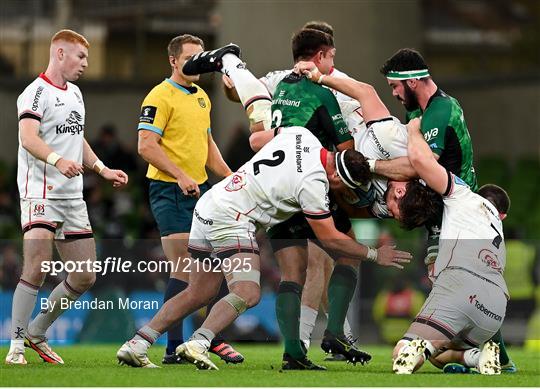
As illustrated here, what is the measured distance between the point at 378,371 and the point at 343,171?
4.43ft

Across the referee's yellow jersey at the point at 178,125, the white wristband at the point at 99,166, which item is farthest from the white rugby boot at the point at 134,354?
the referee's yellow jersey at the point at 178,125

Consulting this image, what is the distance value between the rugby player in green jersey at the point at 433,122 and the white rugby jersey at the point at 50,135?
2.09 m

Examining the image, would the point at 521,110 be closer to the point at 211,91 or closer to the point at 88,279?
the point at 211,91

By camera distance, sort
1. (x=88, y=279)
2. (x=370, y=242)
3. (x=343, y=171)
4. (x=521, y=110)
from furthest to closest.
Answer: (x=521, y=110) < (x=370, y=242) < (x=88, y=279) < (x=343, y=171)

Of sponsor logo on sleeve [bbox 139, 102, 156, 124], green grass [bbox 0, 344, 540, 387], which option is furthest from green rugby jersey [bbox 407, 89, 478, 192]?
sponsor logo on sleeve [bbox 139, 102, 156, 124]

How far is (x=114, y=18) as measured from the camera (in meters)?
22.4

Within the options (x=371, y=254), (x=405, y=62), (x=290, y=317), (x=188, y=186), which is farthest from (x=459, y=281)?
(x=188, y=186)

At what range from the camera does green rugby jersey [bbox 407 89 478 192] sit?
8492 millimetres

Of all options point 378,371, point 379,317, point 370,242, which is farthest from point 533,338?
point 378,371

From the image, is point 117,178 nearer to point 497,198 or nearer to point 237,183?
point 237,183

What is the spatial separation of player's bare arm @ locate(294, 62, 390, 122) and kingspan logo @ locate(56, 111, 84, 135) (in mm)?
1536

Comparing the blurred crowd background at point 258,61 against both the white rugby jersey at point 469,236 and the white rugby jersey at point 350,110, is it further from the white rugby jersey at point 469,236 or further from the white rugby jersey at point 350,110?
the white rugby jersey at point 469,236

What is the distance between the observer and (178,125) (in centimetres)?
941

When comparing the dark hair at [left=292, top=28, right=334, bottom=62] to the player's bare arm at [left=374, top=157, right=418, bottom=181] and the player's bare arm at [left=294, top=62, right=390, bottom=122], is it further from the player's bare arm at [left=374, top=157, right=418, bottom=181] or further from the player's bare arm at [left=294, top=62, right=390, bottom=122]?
the player's bare arm at [left=374, top=157, right=418, bottom=181]
